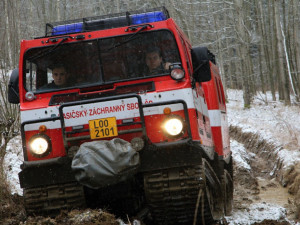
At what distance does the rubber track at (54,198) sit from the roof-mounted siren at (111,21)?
252 centimetres

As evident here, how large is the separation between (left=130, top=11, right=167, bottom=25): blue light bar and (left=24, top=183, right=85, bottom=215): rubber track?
2.95 meters

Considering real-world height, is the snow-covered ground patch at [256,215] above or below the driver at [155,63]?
below

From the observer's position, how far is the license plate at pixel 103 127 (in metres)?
5.64

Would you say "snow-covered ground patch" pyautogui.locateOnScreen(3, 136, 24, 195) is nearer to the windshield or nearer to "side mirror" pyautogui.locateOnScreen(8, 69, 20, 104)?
Result: "side mirror" pyautogui.locateOnScreen(8, 69, 20, 104)

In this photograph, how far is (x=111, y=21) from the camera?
7.16 metres

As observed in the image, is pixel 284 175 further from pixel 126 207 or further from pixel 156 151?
pixel 156 151

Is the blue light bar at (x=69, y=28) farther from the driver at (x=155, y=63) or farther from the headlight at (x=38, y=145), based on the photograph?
the headlight at (x=38, y=145)

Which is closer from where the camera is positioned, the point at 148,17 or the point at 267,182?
the point at 148,17

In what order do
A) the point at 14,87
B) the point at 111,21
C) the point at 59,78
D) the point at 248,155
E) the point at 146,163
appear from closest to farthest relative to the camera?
the point at 146,163, the point at 59,78, the point at 14,87, the point at 111,21, the point at 248,155

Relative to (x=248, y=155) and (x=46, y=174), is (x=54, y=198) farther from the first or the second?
(x=248, y=155)

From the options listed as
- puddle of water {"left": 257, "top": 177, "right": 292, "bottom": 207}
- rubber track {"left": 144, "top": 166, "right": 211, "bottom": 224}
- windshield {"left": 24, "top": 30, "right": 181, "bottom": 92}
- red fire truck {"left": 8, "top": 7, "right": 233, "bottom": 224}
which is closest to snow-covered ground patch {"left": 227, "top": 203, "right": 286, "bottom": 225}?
red fire truck {"left": 8, "top": 7, "right": 233, "bottom": 224}

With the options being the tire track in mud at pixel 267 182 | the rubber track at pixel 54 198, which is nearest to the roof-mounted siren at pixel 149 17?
the rubber track at pixel 54 198

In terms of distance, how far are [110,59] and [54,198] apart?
205cm

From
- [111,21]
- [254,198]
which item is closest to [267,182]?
[254,198]
